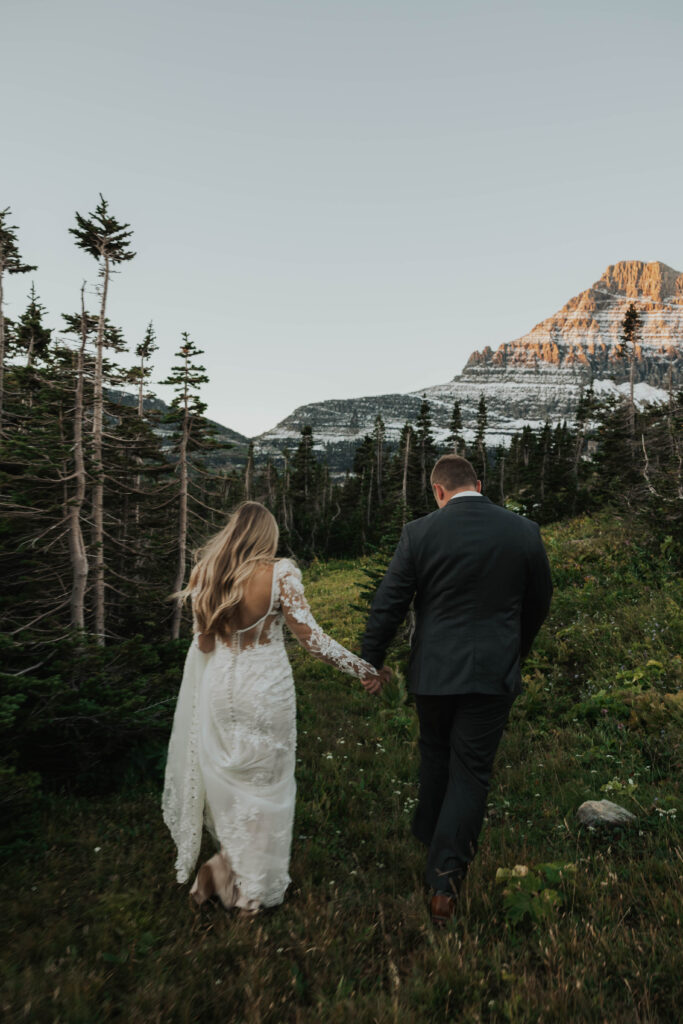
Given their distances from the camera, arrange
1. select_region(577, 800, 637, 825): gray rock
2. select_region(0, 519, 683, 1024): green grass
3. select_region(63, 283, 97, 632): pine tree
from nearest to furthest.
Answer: select_region(0, 519, 683, 1024): green grass → select_region(577, 800, 637, 825): gray rock → select_region(63, 283, 97, 632): pine tree

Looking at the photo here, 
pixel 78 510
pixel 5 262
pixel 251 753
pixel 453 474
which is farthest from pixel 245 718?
pixel 5 262

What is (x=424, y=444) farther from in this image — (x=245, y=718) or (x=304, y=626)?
(x=245, y=718)

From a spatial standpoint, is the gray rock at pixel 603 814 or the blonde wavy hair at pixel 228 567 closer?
the blonde wavy hair at pixel 228 567

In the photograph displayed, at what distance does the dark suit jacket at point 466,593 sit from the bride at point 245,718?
1.69 ft

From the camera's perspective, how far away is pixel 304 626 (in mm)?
3371

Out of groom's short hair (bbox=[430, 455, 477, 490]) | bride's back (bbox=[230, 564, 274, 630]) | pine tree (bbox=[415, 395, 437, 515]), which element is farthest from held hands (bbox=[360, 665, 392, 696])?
pine tree (bbox=[415, 395, 437, 515])

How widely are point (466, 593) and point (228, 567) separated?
5.34 feet

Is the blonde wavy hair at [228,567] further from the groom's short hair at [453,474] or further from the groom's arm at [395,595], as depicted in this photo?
the groom's short hair at [453,474]

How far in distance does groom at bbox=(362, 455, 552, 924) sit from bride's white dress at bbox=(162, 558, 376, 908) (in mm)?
584

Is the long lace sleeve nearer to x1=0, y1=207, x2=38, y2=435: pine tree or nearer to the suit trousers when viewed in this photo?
the suit trousers

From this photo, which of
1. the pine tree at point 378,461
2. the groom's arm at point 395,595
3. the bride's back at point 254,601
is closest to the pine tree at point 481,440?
the pine tree at point 378,461

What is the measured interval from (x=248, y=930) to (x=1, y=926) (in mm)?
1353

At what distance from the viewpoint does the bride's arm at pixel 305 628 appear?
3361 mm

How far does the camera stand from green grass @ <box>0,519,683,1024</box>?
2291mm
